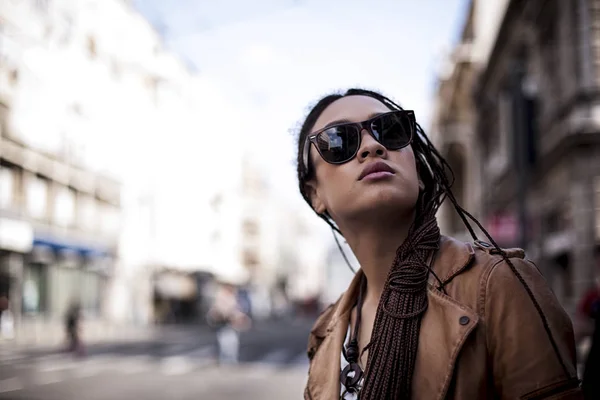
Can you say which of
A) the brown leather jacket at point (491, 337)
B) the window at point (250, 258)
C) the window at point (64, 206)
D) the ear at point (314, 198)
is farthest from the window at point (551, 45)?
the window at point (250, 258)

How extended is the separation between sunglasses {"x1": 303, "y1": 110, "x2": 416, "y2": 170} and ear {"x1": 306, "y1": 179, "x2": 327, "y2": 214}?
210 mm

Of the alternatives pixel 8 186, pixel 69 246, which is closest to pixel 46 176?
pixel 8 186

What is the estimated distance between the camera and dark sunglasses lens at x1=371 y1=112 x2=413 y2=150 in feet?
5.99

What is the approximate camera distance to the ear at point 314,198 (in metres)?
2.07

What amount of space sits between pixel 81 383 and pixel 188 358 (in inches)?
251

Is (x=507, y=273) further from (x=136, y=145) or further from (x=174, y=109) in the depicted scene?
(x=174, y=109)

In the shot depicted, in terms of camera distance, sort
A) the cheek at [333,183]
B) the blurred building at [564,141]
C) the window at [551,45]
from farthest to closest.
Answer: the window at [551,45]
the blurred building at [564,141]
the cheek at [333,183]

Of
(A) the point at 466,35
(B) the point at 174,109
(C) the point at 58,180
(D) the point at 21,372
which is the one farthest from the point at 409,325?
(B) the point at 174,109

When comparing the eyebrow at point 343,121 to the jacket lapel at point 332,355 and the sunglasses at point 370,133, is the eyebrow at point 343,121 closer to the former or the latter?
the sunglasses at point 370,133

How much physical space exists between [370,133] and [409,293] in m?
0.45

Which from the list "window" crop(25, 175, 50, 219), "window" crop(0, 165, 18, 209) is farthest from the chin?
"window" crop(25, 175, 50, 219)

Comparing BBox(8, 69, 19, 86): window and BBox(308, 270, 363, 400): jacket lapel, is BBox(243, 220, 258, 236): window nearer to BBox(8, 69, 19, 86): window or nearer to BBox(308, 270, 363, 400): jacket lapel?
BBox(8, 69, 19, 86): window

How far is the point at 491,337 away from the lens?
1.49 meters

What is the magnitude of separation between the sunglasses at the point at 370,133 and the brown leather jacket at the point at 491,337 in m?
0.36
